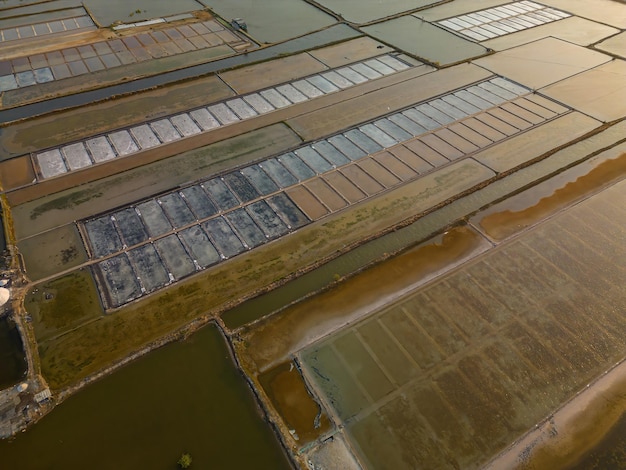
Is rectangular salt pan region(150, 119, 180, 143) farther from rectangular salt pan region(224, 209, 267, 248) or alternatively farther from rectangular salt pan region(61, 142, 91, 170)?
rectangular salt pan region(224, 209, 267, 248)

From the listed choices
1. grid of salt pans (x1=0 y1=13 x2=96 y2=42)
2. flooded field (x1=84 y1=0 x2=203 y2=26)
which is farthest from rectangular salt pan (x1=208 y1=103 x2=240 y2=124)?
grid of salt pans (x1=0 y1=13 x2=96 y2=42)

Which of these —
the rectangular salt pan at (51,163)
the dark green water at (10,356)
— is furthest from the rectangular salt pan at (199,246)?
the rectangular salt pan at (51,163)

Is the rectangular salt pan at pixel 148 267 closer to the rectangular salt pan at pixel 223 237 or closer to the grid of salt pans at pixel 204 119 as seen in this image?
the rectangular salt pan at pixel 223 237

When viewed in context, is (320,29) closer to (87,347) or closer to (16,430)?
(87,347)

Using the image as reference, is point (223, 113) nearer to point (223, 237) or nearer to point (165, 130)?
point (165, 130)

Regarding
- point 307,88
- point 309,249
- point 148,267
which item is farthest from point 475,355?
point 307,88

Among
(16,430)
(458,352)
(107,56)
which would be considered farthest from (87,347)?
(107,56)
